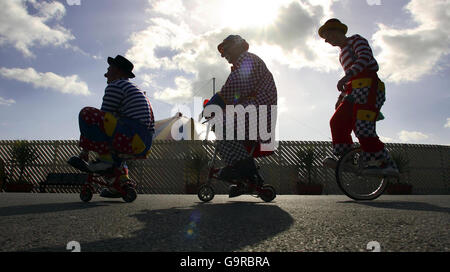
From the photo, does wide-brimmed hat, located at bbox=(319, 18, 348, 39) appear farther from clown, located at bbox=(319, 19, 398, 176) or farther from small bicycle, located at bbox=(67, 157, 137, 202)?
small bicycle, located at bbox=(67, 157, 137, 202)

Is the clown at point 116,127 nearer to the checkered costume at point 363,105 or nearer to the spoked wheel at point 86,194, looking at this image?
the spoked wheel at point 86,194

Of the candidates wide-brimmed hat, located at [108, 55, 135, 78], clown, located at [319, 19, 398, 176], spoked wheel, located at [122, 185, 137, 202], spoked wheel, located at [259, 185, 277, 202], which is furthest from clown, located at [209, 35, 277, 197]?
wide-brimmed hat, located at [108, 55, 135, 78]

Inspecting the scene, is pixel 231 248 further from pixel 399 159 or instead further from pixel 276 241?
pixel 399 159

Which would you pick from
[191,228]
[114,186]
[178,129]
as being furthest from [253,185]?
[178,129]

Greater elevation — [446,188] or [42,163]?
[42,163]

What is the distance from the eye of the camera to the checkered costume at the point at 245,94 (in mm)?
2357

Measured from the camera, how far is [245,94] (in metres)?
2.40

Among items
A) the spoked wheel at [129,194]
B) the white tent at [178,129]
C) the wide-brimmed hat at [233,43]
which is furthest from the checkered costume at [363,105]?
the white tent at [178,129]

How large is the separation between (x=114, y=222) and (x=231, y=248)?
60cm

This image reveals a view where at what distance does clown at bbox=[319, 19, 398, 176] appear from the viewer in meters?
2.13

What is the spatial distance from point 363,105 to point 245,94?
2.94 ft

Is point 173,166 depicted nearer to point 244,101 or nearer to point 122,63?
point 122,63
